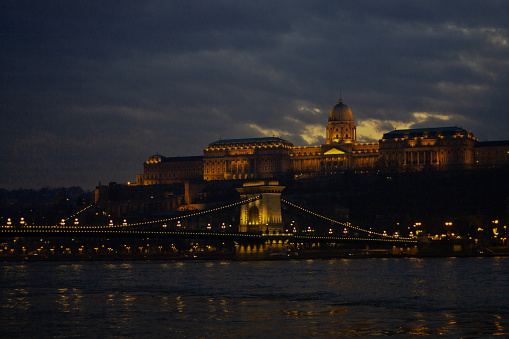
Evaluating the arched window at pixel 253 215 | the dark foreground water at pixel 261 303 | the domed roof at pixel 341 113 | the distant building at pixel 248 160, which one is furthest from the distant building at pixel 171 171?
the dark foreground water at pixel 261 303

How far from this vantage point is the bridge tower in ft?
276

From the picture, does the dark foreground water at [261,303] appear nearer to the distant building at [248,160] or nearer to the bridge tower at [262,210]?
the bridge tower at [262,210]

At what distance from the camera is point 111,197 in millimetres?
166875

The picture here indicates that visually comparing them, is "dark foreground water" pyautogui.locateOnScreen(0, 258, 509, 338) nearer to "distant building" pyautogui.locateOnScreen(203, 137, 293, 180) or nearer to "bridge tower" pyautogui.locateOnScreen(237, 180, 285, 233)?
"bridge tower" pyautogui.locateOnScreen(237, 180, 285, 233)

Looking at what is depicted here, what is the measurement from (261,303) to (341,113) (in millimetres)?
149258

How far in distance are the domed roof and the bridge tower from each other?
337 ft

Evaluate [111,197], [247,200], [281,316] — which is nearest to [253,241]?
[247,200]

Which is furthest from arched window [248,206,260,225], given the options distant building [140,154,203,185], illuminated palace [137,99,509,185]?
distant building [140,154,203,185]

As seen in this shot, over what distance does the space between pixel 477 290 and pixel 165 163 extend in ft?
483

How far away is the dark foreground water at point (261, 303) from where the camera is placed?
3247cm

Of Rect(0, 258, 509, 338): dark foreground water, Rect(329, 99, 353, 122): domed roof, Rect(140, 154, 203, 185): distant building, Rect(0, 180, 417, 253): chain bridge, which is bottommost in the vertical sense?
Rect(0, 258, 509, 338): dark foreground water

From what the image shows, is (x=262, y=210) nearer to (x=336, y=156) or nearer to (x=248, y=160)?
(x=336, y=156)

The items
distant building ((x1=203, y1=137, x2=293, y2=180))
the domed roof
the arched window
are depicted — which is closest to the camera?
the arched window

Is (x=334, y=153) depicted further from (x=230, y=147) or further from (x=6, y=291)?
(x=6, y=291)
